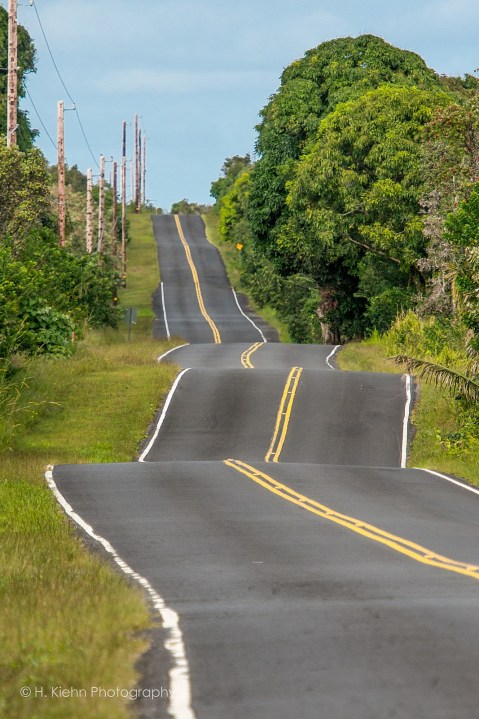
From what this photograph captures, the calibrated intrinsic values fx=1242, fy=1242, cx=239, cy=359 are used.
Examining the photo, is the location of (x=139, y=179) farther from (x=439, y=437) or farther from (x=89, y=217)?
(x=439, y=437)

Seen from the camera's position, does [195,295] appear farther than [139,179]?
No

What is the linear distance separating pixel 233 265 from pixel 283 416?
276 ft

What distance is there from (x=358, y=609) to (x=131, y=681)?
3280 mm

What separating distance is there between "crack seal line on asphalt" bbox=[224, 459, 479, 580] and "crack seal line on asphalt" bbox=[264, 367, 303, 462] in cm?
854

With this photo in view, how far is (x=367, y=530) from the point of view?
58.4 ft

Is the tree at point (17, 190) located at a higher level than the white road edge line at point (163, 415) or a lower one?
higher

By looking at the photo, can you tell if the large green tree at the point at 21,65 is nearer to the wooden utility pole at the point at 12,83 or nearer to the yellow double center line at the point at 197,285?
the yellow double center line at the point at 197,285

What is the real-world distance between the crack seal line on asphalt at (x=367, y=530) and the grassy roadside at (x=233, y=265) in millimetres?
61984

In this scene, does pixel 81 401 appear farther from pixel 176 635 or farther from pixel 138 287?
pixel 138 287

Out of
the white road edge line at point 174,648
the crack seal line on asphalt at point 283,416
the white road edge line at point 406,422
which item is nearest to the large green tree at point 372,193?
the crack seal line on asphalt at point 283,416

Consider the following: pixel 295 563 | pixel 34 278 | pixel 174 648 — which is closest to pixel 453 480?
pixel 295 563

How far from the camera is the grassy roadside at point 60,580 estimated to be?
868 centimetres

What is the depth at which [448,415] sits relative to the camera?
3831 cm

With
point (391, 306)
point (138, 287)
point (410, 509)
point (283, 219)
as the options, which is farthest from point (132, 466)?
point (138, 287)
